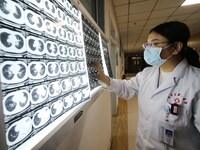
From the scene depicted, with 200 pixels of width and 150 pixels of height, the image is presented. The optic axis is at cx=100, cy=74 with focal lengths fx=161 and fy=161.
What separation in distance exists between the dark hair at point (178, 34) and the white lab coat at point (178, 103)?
116 millimetres

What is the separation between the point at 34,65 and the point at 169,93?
977 millimetres

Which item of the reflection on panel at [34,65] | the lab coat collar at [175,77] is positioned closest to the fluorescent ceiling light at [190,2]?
the lab coat collar at [175,77]

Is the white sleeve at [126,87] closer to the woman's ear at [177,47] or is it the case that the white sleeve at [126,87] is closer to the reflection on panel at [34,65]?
the woman's ear at [177,47]

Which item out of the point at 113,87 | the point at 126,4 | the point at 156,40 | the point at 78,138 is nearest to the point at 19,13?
the point at 78,138

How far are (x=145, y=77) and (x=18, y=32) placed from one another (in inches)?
46.7

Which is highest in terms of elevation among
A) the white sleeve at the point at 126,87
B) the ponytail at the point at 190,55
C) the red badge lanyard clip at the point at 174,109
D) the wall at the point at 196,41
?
the wall at the point at 196,41

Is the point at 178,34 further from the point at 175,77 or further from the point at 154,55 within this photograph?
the point at 175,77

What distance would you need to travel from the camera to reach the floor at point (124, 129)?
2.73 m

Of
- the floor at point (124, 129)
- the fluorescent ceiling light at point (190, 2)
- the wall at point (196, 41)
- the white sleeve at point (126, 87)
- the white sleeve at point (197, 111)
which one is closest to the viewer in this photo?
the white sleeve at point (197, 111)

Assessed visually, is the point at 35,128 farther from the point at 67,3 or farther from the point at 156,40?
the point at 156,40

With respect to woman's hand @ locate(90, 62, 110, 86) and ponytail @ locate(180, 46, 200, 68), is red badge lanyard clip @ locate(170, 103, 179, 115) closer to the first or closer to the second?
ponytail @ locate(180, 46, 200, 68)

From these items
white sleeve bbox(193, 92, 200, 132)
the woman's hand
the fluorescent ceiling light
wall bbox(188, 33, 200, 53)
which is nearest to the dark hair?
white sleeve bbox(193, 92, 200, 132)

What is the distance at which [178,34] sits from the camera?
4.11 feet

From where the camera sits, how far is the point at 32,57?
20.0 inches
